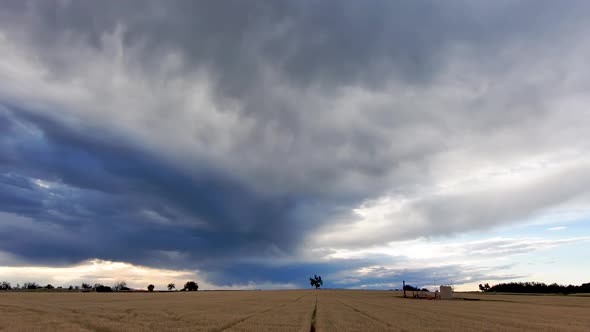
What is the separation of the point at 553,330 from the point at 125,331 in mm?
26892

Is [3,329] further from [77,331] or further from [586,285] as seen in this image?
[586,285]

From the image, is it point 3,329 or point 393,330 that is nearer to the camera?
point 3,329

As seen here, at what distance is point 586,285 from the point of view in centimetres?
18850

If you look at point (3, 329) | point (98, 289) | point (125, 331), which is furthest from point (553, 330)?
point (98, 289)

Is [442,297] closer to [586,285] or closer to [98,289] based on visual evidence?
[586,285]

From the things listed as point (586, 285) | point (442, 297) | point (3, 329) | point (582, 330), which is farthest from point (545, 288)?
point (3, 329)

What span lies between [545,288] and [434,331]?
223 metres

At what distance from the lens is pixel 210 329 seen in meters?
21.0

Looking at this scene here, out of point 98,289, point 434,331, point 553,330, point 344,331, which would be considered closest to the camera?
point 344,331

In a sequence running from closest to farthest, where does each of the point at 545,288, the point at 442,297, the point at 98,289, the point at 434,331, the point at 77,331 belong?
1. the point at 77,331
2. the point at 434,331
3. the point at 442,297
4. the point at 98,289
5. the point at 545,288

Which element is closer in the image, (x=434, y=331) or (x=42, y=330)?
(x=42, y=330)

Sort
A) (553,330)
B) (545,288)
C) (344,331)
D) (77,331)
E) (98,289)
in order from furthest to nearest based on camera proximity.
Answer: (545,288)
(98,289)
(553,330)
(344,331)
(77,331)

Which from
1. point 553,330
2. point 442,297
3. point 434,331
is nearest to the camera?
point 434,331

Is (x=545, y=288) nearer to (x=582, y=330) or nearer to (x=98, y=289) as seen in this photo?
(x=582, y=330)
